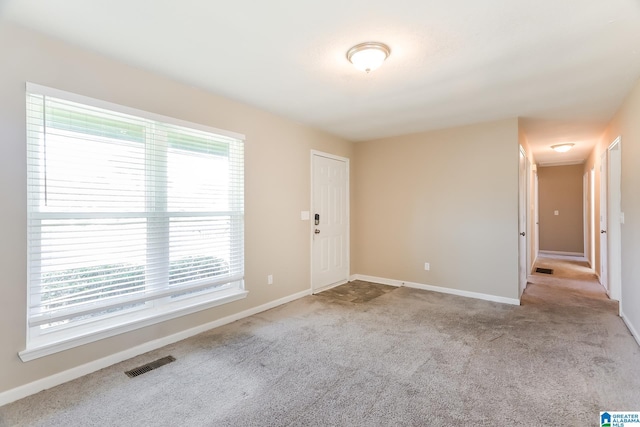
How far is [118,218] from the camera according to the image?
2506 millimetres

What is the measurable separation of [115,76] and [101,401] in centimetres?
243

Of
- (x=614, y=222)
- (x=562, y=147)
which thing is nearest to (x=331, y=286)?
(x=614, y=222)

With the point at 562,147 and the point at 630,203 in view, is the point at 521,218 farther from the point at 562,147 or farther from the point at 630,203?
the point at 562,147

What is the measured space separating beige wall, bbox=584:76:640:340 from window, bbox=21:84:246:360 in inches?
156

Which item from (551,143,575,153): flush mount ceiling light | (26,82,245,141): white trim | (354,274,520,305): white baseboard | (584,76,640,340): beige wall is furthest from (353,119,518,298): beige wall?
(26,82,245,141): white trim

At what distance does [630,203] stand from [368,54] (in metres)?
3.05

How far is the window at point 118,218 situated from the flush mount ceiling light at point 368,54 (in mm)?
1656

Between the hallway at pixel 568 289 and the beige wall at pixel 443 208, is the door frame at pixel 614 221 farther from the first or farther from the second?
the beige wall at pixel 443 208

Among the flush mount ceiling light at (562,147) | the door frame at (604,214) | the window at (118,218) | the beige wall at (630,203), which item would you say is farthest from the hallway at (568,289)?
the window at (118,218)

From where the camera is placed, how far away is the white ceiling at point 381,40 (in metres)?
1.84

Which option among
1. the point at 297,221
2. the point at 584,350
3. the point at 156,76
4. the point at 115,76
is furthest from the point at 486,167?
the point at 115,76

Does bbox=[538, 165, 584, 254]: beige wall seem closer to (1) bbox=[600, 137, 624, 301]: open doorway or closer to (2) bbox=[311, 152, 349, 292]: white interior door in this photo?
(1) bbox=[600, 137, 624, 301]: open doorway

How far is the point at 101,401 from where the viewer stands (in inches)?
78.1

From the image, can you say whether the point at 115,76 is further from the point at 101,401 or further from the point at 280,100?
the point at 101,401
